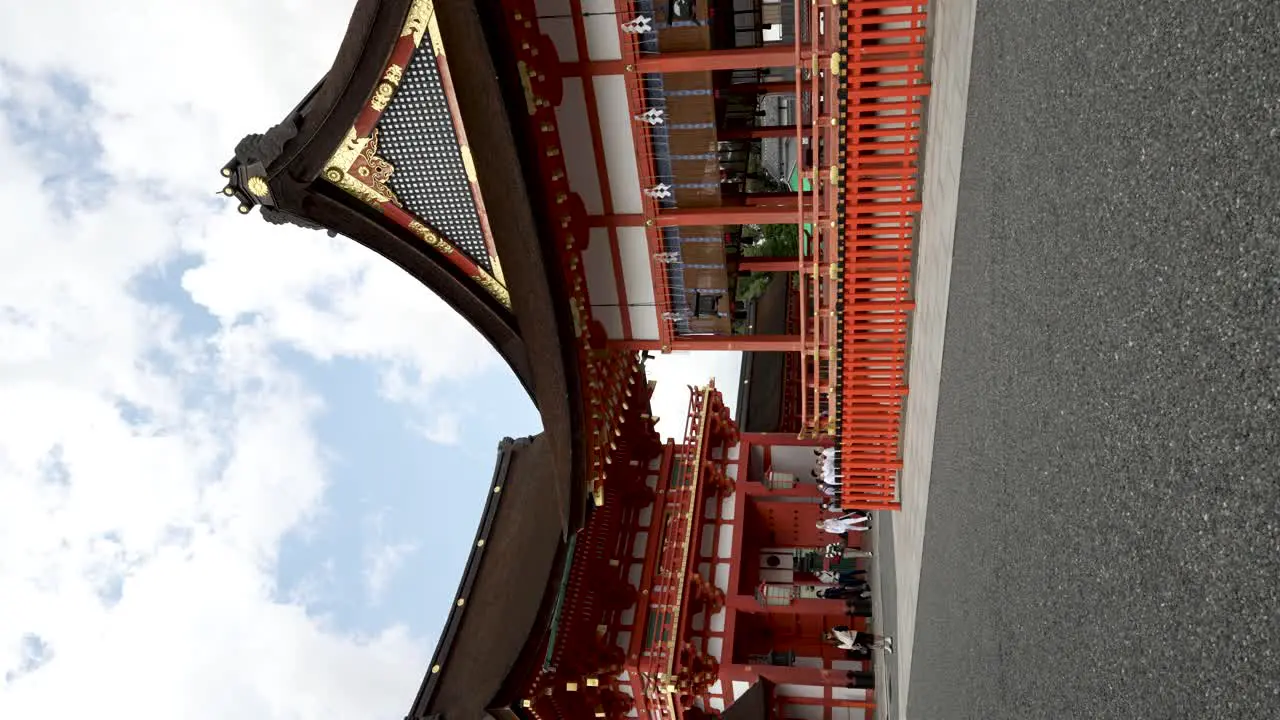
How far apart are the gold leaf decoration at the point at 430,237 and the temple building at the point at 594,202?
1.1 inches

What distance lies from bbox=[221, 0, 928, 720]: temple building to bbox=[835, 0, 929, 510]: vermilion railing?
0.03 metres

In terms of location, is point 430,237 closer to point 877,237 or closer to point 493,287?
point 493,287

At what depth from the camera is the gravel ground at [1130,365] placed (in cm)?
315

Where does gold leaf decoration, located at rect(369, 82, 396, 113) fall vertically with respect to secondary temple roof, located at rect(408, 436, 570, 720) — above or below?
above

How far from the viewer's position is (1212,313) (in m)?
3.40

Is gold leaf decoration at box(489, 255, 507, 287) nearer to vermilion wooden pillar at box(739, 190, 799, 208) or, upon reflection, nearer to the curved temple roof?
the curved temple roof

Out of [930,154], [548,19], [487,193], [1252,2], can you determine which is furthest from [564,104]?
[1252,2]

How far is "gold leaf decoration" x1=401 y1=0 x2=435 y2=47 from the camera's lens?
7.79m

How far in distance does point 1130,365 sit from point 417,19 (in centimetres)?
709

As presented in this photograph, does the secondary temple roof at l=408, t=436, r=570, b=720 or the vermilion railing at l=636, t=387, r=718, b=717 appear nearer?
the secondary temple roof at l=408, t=436, r=570, b=720

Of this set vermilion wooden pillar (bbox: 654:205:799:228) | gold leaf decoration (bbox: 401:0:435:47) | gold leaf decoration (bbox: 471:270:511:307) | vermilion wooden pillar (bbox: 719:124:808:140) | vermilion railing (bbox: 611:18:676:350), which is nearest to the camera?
gold leaf decoration (bbox: 401:0:435:47)

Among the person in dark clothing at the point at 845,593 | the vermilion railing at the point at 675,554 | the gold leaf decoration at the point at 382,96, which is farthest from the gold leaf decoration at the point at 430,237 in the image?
the person in dark clothing at the point at 845,593

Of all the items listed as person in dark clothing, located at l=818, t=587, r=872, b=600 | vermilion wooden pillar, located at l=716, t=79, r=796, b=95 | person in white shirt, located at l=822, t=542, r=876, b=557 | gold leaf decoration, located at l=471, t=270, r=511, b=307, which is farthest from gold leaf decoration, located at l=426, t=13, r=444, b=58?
person in white shirt, located at l=822, t=542, r=876, b=557

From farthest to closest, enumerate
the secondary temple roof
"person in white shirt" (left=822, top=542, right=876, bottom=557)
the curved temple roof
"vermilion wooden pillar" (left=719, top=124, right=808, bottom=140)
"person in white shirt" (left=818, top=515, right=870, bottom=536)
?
"person in white shirt" (left=822, top=542, right=876, bottom=557)
"person in white shirt" (left=818, top=515, right=870, bottom=536)
the secondary temple roof
"vermilion wooden pillar" (left=719, top=124, right=808, bottom=140)
the curved temple roof
